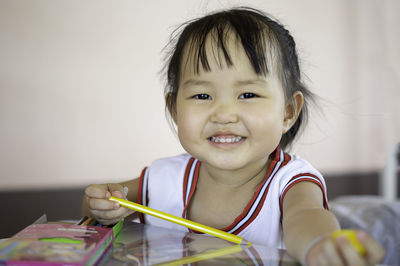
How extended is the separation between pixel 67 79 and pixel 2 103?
12.5 inches

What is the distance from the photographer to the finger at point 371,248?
339mm

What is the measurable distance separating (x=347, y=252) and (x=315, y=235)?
0.33 feet

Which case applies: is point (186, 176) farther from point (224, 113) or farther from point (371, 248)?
point (371, 248)

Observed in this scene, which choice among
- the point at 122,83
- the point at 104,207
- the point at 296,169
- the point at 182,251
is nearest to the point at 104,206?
the point at 104,207

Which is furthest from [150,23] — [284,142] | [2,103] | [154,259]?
[154,259]

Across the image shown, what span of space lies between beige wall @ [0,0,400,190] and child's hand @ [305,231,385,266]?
4.84 feet

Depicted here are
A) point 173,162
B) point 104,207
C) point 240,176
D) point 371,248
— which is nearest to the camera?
point 371,248

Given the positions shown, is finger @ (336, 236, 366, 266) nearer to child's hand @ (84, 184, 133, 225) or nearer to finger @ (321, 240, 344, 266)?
finger @ (321, 240, 344, 266)

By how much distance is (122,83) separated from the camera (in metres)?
2.14

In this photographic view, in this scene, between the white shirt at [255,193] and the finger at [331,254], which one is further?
the white shirt at [255,193]

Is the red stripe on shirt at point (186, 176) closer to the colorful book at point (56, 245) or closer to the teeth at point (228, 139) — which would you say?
the teeth at point (228, 139)

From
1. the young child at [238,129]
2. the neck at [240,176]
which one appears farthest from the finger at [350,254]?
the neck at [240,176]

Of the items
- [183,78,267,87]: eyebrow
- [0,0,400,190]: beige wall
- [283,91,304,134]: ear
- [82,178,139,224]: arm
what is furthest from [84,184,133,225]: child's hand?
[0,0,400,190]: beige wall

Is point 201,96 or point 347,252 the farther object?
point 201,96
